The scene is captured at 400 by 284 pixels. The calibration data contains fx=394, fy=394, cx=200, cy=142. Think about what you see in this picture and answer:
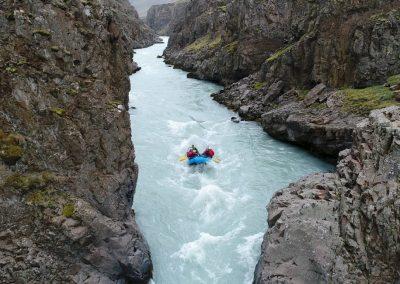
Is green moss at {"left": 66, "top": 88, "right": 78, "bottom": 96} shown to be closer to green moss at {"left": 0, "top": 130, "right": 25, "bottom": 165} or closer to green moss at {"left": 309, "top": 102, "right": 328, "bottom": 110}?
green moss at {"left": 0, "top": 130, "right": 25, "bottom": 165}

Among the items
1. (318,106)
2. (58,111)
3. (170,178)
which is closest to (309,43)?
(318,106)

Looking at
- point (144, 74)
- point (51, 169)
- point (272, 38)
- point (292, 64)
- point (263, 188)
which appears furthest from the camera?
point (144, 74)

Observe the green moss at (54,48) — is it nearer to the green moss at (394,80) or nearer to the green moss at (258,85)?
the green moss at (394,80)

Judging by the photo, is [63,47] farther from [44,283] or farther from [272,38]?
[272,38]

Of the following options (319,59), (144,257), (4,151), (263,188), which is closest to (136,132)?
(263,188)

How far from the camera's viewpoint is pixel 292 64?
4162cm

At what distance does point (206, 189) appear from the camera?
2631 cm

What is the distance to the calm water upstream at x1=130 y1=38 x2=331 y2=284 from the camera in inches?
773

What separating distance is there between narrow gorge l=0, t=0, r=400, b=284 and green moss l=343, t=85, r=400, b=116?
14 centimetres

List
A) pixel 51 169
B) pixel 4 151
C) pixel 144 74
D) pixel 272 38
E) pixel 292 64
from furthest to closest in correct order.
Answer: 1. pixel 144 74
2. pixel 272 38
3. pixel 292 64
4. pixel 51 169
5. pixel 4 151

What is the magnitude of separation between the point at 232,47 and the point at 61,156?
48509 millimetres

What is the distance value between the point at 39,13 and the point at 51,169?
19.3 feet

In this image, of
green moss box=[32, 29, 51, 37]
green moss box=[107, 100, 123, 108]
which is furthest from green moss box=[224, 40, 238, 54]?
green moss box=[32, 29, 51, 37]

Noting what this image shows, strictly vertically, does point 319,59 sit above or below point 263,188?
above
